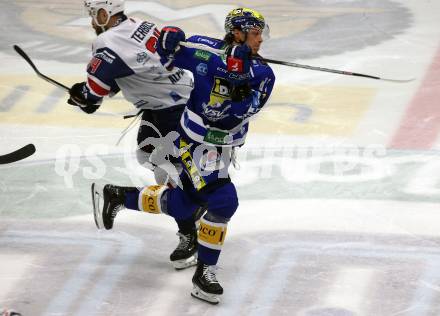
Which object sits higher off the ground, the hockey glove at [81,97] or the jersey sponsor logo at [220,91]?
the jersey sponsor logo at [220,91]

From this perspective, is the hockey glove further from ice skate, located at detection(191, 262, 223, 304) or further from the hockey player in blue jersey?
ice skate, located at detection(191, 262, 223, 304)

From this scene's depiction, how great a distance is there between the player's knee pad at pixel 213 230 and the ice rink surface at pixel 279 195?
11.8 inches

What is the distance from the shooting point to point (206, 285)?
521 centimetres

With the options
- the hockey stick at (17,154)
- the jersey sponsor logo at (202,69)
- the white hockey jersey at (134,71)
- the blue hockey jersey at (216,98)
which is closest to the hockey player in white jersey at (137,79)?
the white hockey jersey at (134,71)

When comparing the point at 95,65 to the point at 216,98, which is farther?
the point at 95,65

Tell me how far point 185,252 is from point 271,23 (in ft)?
18.6

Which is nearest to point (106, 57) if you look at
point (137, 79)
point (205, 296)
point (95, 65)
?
point (95, 65)

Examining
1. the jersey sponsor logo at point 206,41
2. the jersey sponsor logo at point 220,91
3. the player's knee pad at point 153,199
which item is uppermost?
the jersey sponsor logo at point 206,41

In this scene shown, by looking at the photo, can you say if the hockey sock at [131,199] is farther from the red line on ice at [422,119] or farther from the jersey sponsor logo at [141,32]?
the red line on ice at [422,119]

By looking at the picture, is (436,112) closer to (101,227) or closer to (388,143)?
(388,143)

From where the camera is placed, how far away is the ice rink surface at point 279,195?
17.4 feet

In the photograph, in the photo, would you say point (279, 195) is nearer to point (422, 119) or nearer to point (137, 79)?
point (137, 79)

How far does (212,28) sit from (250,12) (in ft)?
19.2

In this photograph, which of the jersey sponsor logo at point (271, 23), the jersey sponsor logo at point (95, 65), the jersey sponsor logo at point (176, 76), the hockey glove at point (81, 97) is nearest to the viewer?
the jersey sponsor logo at point (95, 65)
